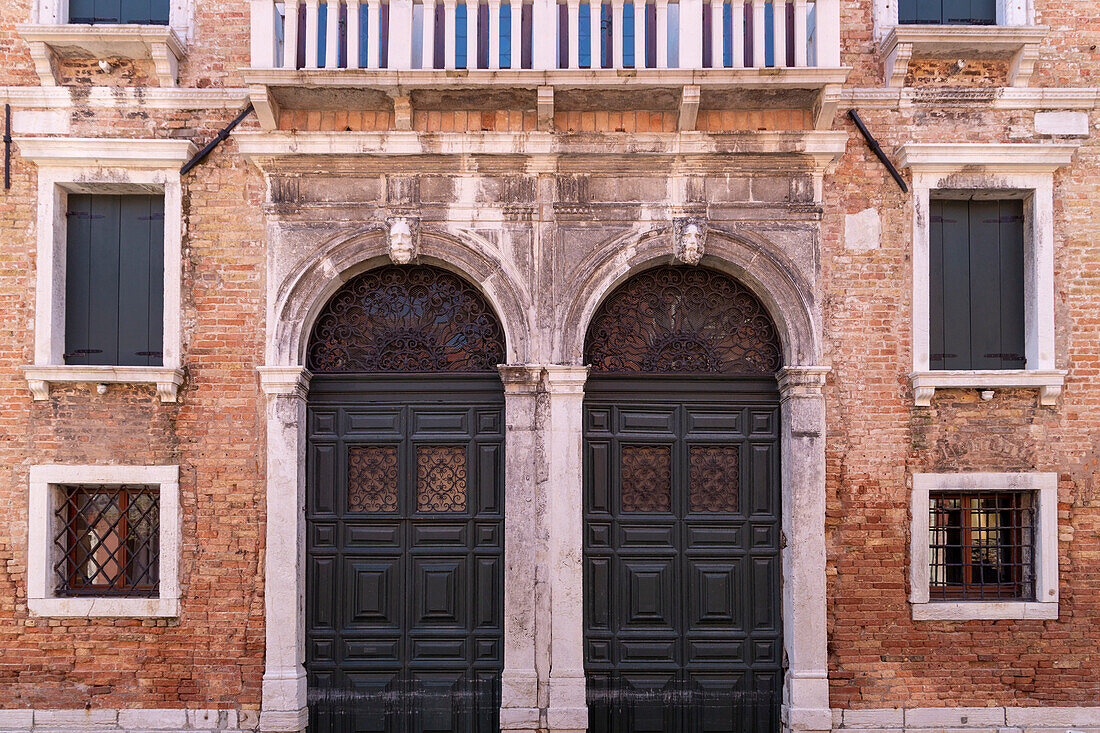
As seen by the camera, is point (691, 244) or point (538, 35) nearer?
point (538, 35)

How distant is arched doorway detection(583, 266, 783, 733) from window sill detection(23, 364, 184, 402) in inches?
135

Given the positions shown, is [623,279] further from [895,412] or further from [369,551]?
[369,551]

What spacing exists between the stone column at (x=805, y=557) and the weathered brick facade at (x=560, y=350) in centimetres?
15

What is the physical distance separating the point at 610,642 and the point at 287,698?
2631 mm

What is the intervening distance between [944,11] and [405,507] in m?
6.32

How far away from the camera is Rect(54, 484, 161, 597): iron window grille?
7.46m

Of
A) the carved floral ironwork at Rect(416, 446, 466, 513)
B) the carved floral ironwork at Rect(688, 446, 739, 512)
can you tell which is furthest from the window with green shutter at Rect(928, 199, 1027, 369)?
the carved floral ironwork at Rect(416, 446, 466, 513)

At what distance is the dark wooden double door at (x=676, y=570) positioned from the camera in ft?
24.6

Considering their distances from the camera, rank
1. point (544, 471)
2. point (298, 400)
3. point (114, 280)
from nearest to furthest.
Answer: point (544, 471), point (298, 400), point (114, 280)

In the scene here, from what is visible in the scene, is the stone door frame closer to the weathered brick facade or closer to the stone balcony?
the weathered brick facade

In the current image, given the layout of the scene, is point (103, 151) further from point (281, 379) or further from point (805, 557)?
point (805, 557)

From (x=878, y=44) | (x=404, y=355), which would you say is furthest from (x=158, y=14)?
(x=878, y=44)

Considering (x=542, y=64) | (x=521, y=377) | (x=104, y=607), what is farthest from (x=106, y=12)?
(x=104, y=607)

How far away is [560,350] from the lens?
7398 mm
